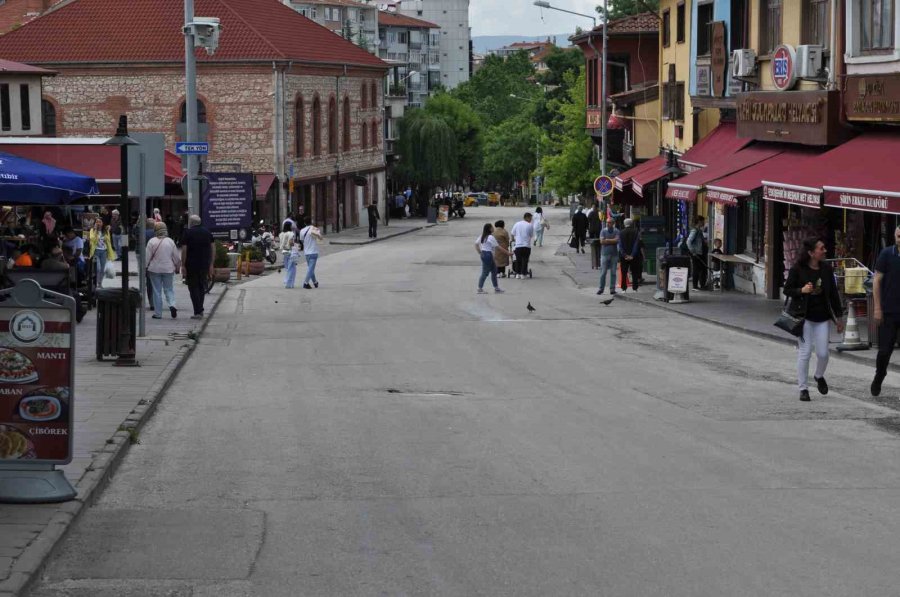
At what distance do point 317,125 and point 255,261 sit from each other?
28.6 m

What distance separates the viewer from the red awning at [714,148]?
29.3 metres

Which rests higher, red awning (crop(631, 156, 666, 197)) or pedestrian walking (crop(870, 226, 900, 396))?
red awning (crop(631, 156, 666, 197))

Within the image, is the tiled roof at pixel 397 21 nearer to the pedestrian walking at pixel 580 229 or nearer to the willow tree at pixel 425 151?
the willow tree at pixel 425 151

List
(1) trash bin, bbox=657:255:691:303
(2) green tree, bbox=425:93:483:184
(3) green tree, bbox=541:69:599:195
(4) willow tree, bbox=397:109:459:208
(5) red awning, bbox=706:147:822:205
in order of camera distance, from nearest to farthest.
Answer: (5) red awning, bbox=706:147:822:205 → (1) trash bin, bbox=657:255:691:303 → (3) green tree, bbox=541:69:599:195 → (4) willow tree, bbox=397:109:459:208 → (2) green tree, bbox=425:93:483:184

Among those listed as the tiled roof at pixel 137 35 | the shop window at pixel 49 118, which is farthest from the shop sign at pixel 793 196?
the shop window at pixel 49 118

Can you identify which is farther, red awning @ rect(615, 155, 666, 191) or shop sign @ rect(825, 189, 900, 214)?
red awning @ rect(615, 155, 666, 191)

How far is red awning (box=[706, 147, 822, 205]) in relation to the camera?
23672mm

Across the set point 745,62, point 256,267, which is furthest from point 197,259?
point 256,267

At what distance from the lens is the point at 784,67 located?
25.1 metres

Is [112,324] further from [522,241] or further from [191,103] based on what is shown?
[522,241]

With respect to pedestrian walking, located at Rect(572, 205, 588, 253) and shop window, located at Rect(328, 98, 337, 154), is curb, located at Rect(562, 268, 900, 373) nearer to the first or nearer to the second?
pedestrian walking, located at Rect(572, 205, 588, 253)

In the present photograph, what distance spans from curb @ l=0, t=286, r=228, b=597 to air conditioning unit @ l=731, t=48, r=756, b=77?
54.2 feet

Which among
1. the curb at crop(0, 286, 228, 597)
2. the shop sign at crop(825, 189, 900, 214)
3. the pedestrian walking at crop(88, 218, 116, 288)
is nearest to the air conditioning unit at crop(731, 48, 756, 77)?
the shop sign at crop(825, 189, 900, 214)

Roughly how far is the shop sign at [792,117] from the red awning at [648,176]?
635cm
